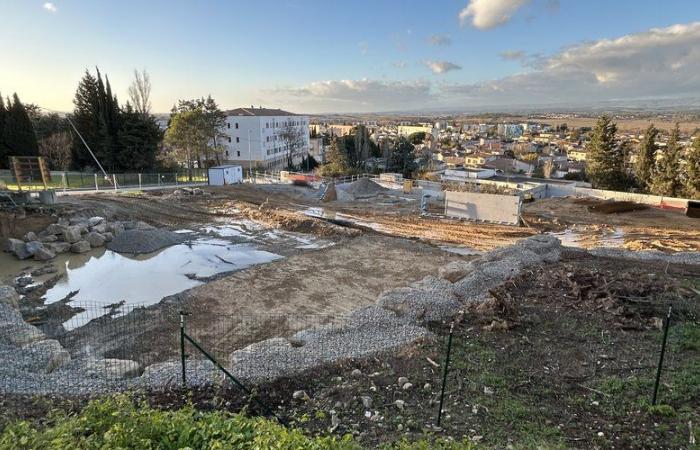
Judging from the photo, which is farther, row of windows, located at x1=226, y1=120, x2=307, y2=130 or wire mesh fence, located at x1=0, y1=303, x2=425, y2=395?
row of windows, located at x1=226, y1=120, x2=307, y2=130

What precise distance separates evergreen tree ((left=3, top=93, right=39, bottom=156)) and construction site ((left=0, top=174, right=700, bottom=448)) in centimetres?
1548

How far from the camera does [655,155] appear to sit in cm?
3669

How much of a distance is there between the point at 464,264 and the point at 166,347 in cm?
1023

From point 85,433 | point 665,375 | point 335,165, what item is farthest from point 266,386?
point 335,165

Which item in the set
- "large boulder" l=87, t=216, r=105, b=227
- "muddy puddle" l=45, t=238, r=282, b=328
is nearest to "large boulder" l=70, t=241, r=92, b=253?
"muddy puddle" l=45, t=238, r=282, b=328

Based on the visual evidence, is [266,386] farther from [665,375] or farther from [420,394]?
[665,375]

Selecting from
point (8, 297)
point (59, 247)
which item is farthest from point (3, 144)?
point (8, 297)

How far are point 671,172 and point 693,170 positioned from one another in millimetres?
2388

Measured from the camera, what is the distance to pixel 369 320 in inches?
390

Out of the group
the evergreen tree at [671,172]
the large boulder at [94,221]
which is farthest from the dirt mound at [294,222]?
the evergreen tree at [671,172]

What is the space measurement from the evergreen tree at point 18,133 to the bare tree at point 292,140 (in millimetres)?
34622

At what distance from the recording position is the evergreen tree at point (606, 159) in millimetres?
37438

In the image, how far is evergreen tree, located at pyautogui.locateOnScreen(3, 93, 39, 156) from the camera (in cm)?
3281

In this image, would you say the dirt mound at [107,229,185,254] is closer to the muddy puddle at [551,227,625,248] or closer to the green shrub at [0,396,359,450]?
the green shrub at [0,396,359,450]
